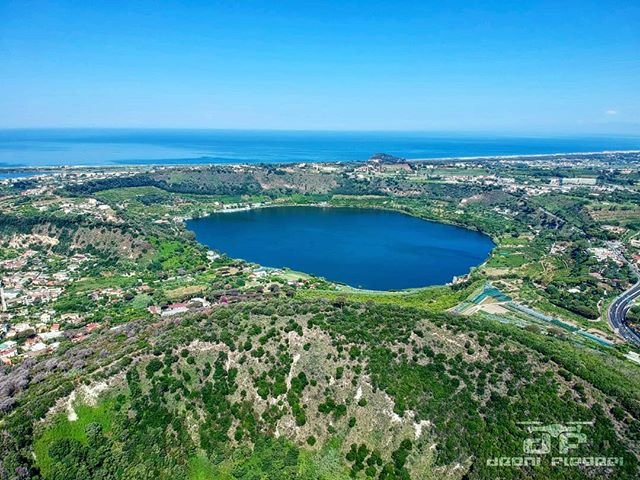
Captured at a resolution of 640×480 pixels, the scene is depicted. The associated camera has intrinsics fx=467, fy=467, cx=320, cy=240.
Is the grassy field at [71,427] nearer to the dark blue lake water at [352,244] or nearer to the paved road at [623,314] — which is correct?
the dark blue lake water at [352,244]

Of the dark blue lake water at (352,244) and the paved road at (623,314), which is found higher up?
the paved road at (623,314)

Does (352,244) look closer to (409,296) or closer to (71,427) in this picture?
(409,296)

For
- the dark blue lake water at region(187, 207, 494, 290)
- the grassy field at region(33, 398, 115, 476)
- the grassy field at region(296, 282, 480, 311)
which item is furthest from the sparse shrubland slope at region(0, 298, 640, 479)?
the dark blue lake water at region(187, 207, 494, 290)

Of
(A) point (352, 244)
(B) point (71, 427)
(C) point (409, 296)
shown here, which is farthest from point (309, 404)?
(A) point (352, 244)

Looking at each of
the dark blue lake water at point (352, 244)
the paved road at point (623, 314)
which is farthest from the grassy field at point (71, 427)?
the paved road at point (623, 314)

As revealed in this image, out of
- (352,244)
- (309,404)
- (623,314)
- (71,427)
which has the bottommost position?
(352,244)

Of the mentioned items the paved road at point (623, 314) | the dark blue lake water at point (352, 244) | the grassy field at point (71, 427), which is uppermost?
the grassy field at point (71, 427)
